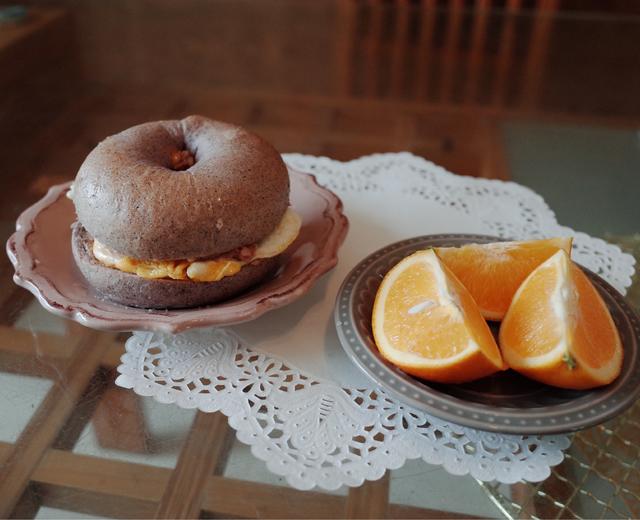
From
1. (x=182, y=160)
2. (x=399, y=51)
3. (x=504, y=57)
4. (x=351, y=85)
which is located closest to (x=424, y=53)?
(x=399, y=51)

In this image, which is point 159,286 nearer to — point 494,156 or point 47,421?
point 47,421

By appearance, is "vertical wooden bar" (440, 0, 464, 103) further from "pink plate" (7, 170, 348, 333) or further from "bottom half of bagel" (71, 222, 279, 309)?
"bottom half of bagel" (71, 222, 279, 309)

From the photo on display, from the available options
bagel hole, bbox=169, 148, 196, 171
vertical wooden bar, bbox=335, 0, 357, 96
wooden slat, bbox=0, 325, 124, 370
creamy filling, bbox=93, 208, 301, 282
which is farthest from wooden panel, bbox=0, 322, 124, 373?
vertical wooden bar, bbox=335, 0, 357, 96

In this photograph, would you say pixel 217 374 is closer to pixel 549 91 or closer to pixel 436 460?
pixel 436 460

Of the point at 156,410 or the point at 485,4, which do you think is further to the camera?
the point at 485,4

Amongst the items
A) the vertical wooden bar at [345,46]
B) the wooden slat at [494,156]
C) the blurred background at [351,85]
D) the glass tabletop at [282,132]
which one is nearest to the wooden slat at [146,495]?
the glass tabletop at [282,132]

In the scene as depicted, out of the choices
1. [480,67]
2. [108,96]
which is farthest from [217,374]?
[480,67]

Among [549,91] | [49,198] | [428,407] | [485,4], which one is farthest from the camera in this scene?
[485,4]
